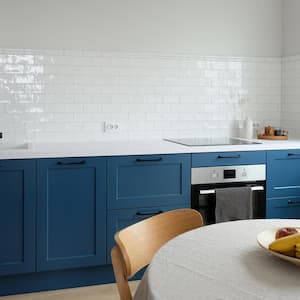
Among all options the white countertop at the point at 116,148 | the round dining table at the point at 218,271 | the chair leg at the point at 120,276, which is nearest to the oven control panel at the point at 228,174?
the white countertop at the point at 116,148

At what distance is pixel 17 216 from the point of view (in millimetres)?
3270

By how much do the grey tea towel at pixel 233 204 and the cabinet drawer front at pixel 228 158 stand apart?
191 mm

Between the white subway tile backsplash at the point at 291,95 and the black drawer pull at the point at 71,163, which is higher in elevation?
the white subway tile backsplash at the point at 291,95

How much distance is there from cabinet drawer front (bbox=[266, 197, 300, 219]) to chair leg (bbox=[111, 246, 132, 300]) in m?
2.34

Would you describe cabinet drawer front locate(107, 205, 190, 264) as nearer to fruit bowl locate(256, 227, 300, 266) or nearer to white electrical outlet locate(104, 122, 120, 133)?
white electrical outlet locate(104, 122, 120, 133)

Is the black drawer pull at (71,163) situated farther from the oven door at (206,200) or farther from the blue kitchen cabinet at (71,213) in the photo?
the oven door at (206,200)

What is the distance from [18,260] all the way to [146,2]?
2.24 metres

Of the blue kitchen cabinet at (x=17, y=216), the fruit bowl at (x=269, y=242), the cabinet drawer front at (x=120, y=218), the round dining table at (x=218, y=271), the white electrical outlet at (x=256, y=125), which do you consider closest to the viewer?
the round dining table at (x=218, y=271)

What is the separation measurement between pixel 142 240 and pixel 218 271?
43cm

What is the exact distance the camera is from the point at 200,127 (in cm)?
433

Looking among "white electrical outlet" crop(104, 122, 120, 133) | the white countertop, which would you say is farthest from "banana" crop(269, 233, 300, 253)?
"white electrical outlet" crop(104, 122, 120, 133)

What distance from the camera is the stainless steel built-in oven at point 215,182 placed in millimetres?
3604

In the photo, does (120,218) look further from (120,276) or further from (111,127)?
(120,276)

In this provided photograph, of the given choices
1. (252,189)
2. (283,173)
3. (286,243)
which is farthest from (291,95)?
(286,243)
